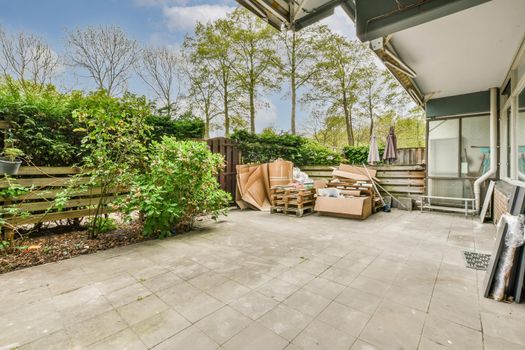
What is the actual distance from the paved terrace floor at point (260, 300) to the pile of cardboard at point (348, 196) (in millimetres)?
1672

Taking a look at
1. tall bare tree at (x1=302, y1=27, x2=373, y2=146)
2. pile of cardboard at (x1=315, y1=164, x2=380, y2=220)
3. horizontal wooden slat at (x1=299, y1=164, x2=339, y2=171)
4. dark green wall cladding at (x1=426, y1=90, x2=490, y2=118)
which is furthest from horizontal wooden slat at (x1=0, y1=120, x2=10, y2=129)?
tall bare tree at (x1=302, y1=27, x2=373, y2=146)

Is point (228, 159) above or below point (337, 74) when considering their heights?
below

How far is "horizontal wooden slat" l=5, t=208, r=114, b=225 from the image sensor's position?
3141 mm

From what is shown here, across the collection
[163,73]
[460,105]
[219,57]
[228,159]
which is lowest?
[228,159]

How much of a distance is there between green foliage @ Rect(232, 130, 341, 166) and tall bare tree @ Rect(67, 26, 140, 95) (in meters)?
9.08

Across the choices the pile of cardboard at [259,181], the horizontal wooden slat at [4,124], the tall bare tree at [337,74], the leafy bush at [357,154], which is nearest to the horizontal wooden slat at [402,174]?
the leafy bush at [357,154]

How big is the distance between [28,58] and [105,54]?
2980 mm

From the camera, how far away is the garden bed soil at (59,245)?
2.70 m

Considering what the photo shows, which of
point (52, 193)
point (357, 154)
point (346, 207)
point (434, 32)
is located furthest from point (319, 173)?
point (52, 193)

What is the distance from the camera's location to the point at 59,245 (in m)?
3.15

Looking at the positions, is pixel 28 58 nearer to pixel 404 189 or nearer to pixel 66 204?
pixel 66 204

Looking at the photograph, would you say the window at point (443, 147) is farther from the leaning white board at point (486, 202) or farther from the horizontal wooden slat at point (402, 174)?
the leaning white board at point (486, 202)

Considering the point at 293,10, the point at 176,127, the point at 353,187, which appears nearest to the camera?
the point at 293,10

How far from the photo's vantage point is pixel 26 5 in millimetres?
8906
